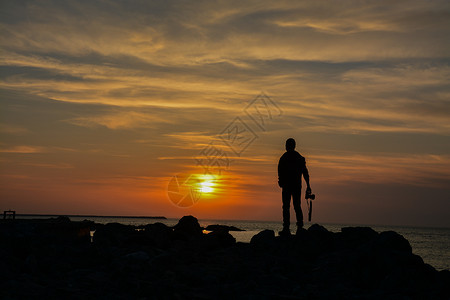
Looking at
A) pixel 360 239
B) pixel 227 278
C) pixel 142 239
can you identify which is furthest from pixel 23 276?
pixel 360 239

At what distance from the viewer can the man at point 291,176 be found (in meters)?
15.6

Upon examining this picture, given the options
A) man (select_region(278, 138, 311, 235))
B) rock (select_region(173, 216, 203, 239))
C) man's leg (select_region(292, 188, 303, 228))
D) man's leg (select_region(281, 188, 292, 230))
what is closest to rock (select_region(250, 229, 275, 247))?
man (select_region(278, 138, 311, 235))

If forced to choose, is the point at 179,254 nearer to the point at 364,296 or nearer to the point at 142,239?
the point at 142,239

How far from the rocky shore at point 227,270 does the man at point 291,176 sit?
1314mm

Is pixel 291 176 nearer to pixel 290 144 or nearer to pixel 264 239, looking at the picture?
pixel 290 144

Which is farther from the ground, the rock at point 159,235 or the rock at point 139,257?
→ the rock at point 159,235

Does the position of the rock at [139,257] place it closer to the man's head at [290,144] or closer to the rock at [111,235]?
the rock at [111,235]

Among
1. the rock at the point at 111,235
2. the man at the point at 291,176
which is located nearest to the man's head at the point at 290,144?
the man at the point at 291,176

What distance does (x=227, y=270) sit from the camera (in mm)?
11555

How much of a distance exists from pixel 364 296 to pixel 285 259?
3376 millimetres

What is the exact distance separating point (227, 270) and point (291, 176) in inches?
196

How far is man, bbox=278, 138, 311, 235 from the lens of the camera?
614 inches

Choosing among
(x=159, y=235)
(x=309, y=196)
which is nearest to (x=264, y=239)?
(x=309, y=196)

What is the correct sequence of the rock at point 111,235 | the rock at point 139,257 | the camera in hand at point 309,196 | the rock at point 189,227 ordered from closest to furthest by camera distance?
1. the rock at point 139,257
2. the rock at point 111,235
3. the camera in hand at point 309,196
4. the rock at point 189,227
